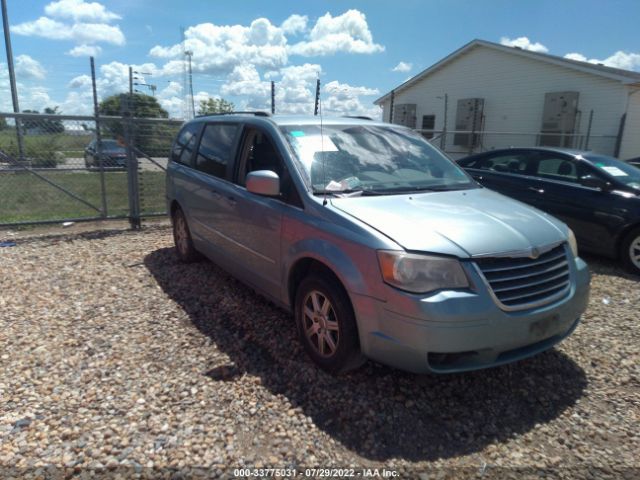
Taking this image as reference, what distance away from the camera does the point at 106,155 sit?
Result: 8.16 meters

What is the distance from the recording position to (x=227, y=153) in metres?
4.49

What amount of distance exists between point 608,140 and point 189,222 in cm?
1489

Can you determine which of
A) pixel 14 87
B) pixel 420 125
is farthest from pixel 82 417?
pixel 420 125

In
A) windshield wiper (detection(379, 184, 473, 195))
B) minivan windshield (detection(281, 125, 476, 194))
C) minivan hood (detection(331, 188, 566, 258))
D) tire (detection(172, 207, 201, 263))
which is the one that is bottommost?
tire (detection(172, 207, 201, 263))

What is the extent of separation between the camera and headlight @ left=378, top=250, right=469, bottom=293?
2660mm

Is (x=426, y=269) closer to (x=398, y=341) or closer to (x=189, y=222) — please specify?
(x=398, y=341)

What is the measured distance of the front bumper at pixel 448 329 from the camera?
2605 mm

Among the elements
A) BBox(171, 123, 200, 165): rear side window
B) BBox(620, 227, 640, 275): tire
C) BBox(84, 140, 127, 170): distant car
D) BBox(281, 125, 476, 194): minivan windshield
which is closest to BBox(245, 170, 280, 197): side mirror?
BBox(281, 125, 476, 194): minivan windshield

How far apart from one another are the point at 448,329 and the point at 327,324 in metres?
0.87

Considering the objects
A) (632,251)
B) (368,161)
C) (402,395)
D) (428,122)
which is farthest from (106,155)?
Answer: (428,122)

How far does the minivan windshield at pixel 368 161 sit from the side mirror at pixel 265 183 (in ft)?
0.87

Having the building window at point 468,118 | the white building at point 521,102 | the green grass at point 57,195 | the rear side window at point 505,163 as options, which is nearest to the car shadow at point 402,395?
the rear side window at point 505,163

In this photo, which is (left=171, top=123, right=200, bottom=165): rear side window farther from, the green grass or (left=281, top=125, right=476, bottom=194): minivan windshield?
the green grass

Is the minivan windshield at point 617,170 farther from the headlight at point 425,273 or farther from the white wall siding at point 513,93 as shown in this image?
the white wall siding at point 513,93
